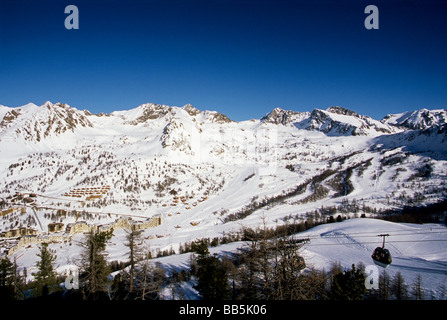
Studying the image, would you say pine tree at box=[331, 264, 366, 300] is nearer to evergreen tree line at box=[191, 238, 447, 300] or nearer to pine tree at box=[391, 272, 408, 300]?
evergreen tree line at box=[191, 238, 447, 300]

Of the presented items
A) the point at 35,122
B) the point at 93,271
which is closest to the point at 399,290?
the point at 93,271

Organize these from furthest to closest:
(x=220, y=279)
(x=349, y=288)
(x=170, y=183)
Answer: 1. (x=170, y=183)
2. (x=220, y=279)
3. (x=349, y=288)

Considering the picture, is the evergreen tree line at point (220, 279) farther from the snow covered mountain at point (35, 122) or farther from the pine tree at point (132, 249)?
the snow covered mountain at point (35, 122)

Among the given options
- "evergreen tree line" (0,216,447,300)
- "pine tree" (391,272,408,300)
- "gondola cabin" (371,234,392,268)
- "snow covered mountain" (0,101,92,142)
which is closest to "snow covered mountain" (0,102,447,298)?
"snow covered mountain" (0,101,92,142)

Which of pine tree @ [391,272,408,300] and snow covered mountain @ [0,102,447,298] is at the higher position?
snow covered mountain @ [0,102,447,298]

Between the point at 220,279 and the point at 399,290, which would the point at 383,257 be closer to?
the point at 220,279

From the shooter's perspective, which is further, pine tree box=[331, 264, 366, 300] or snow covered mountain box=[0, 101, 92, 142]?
snow covered mountain box=[0, 101, 92, 142]

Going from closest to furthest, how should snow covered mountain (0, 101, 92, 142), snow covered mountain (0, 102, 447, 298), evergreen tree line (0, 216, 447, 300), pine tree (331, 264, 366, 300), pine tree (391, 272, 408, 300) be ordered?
evergreen tree line (0, 216, 447, 300)
pine tree (331, 264, 366, 300)
pine tree (391, 272, 408, 300)
snow covered mountain (0, 102, 447, 298)
snow covered mountain (0, 101, 92, 142)

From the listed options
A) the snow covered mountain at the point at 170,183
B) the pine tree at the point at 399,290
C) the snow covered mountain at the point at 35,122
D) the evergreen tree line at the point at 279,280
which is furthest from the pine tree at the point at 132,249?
the snow covered mountain at the point at 35,122
